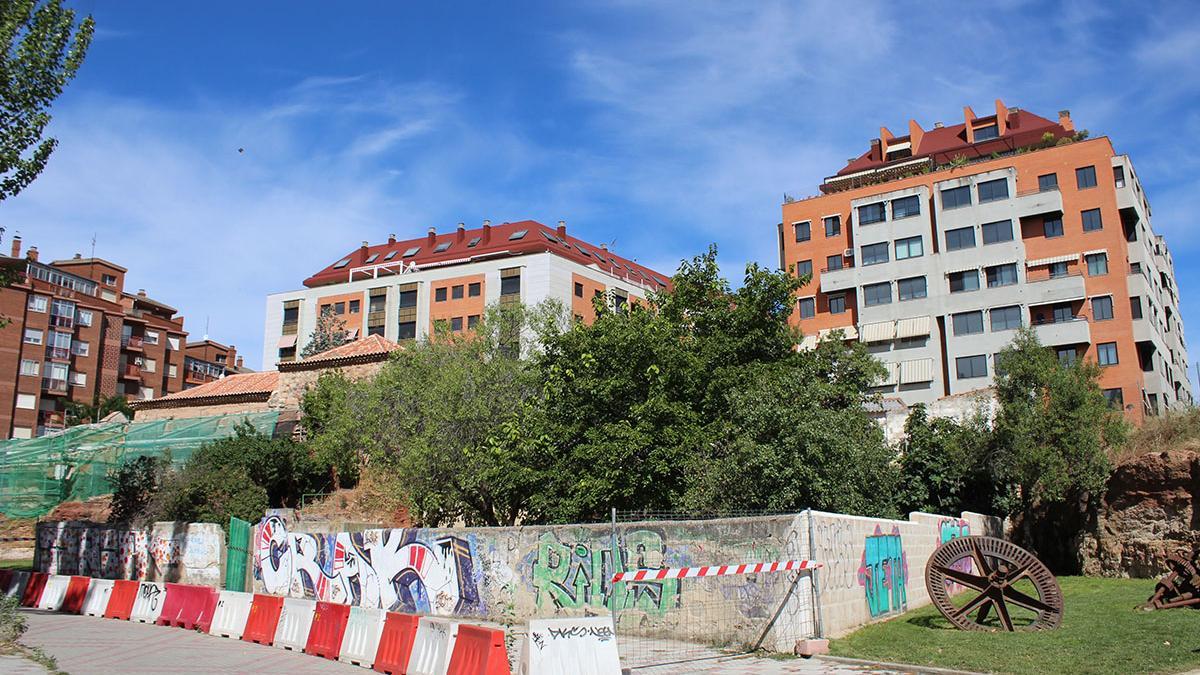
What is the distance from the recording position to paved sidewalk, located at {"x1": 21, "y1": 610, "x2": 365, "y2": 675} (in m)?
11.4

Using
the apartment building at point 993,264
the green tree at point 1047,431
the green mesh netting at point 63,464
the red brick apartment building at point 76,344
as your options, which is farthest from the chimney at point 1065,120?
the red brick apartment building at point 76,344

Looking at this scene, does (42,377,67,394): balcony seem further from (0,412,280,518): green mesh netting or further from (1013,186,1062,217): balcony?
(1013,186,1062,217): balcony

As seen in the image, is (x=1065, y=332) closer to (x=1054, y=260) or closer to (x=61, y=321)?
(x=1054, y=260)

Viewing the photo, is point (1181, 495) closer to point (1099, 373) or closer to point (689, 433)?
point (1099, 373)

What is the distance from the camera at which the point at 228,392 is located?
46.8 m

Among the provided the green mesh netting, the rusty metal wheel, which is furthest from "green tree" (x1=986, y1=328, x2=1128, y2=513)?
the green mesh netting

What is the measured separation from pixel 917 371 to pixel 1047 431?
25.0 m

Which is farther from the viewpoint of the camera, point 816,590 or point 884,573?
point 884,573

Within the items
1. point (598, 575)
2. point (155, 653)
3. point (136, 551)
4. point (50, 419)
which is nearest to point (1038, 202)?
point (598, 575)

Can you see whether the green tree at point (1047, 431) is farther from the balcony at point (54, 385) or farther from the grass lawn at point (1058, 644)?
the balcony at point (54, 385)

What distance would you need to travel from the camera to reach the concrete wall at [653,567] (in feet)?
41.8

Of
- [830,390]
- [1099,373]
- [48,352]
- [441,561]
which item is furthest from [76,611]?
[48,352]

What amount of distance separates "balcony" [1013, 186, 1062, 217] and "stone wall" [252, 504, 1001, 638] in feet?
106

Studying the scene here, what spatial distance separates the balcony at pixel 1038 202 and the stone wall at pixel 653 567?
32.4 metres
